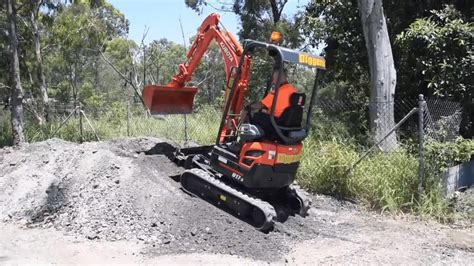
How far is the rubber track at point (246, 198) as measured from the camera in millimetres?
6469

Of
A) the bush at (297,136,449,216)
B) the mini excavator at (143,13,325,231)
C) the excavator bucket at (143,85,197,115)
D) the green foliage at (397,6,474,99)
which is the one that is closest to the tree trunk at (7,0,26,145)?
the excavator bucket at (143,85,197,115)

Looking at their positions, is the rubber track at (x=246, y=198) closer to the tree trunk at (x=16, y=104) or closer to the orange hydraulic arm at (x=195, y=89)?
the orange hydraulic arm at (x=195, y=89)

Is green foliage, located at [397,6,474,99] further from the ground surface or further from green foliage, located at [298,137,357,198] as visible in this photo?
the ground surface

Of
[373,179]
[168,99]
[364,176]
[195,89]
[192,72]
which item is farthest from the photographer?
[195,89]

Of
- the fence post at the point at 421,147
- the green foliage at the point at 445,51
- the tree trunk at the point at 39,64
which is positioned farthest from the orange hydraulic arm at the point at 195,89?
the tree trunk at the point at 39,64

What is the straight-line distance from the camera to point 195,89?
9.49 meters

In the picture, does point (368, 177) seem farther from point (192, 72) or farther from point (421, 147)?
point (192, 72)

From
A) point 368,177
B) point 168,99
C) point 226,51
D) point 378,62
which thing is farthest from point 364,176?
point 168,99

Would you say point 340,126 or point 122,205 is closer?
point 122,205

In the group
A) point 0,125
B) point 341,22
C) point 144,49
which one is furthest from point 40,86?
point 341,22

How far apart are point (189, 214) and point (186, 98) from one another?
3.30 meters

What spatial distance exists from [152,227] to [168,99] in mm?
3358

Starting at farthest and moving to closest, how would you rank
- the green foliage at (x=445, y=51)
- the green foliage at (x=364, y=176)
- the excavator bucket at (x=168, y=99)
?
the green foliage at (x=445, y=51)
the excavator bucket at (x=168, y=99)
the green foliage at (x=364, y=176)

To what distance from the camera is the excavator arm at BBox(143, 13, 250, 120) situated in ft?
26.0
